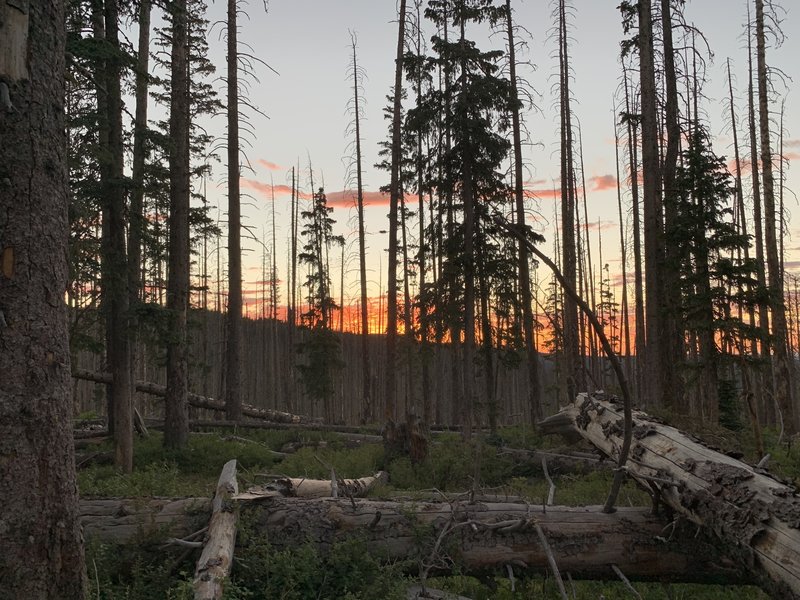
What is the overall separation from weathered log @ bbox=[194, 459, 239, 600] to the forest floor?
0.10 meters

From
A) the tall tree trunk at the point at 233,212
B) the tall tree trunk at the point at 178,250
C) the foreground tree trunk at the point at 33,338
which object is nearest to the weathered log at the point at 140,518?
the foreground tree trunk at the point at 33,338

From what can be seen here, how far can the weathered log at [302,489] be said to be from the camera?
5.00 m

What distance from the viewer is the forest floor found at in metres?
4.05

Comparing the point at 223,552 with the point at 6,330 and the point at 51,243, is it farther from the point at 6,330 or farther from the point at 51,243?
the point at 51,243

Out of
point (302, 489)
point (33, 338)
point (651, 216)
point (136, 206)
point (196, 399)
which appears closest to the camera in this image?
point (33, 338)

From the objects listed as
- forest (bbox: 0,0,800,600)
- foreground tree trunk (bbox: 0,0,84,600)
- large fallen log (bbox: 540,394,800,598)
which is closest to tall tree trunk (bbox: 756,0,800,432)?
forest (bbox: 0,0,800,600)

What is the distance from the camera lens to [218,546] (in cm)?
409

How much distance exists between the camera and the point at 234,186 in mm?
16844

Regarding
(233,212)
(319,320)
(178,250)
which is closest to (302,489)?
(178,250)

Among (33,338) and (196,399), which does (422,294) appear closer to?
(196,399)

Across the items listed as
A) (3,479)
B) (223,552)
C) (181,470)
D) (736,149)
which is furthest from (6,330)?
(736,149)

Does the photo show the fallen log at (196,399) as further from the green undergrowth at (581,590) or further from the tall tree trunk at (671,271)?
the tall tree trunk at (671,271)

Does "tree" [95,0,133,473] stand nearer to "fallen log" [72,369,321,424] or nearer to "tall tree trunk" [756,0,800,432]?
"fallen log" [72,369,321,424]

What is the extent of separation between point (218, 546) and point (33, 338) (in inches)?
81.1
